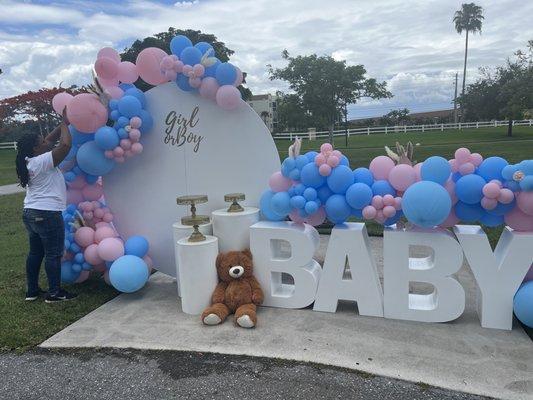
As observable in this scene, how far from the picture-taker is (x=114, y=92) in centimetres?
445

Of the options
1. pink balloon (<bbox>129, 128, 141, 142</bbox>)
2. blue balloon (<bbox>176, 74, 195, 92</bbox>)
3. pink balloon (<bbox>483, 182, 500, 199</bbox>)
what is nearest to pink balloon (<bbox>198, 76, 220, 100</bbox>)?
blue balloon (<bbox>176, 74, 195, 92</bbox>)

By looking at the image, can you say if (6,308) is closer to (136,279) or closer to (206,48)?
(136,279)

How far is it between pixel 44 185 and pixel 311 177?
2.46 m

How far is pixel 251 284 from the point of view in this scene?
403 centimetres

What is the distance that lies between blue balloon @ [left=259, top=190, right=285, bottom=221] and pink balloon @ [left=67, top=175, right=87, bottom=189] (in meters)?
1.93

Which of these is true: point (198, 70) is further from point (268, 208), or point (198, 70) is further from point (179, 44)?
point (268, 208)

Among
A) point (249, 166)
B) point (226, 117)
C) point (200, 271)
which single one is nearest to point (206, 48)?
point (226, 117)

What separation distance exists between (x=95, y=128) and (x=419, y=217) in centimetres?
306

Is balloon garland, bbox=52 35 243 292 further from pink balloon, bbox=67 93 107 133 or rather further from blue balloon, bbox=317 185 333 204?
blue balloon, bbox=317 185 333 204

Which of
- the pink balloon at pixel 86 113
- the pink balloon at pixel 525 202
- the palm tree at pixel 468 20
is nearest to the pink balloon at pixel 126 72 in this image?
the pink balloon at pixel 86 113

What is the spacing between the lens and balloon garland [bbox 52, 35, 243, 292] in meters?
4.24

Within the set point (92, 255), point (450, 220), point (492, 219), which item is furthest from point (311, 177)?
point (92, 255)

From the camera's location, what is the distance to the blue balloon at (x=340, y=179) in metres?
3.70

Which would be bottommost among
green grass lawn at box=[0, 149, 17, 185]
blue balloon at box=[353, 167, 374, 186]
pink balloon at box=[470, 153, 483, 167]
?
green grass lawn at box=[0, 149, 17, 185]
